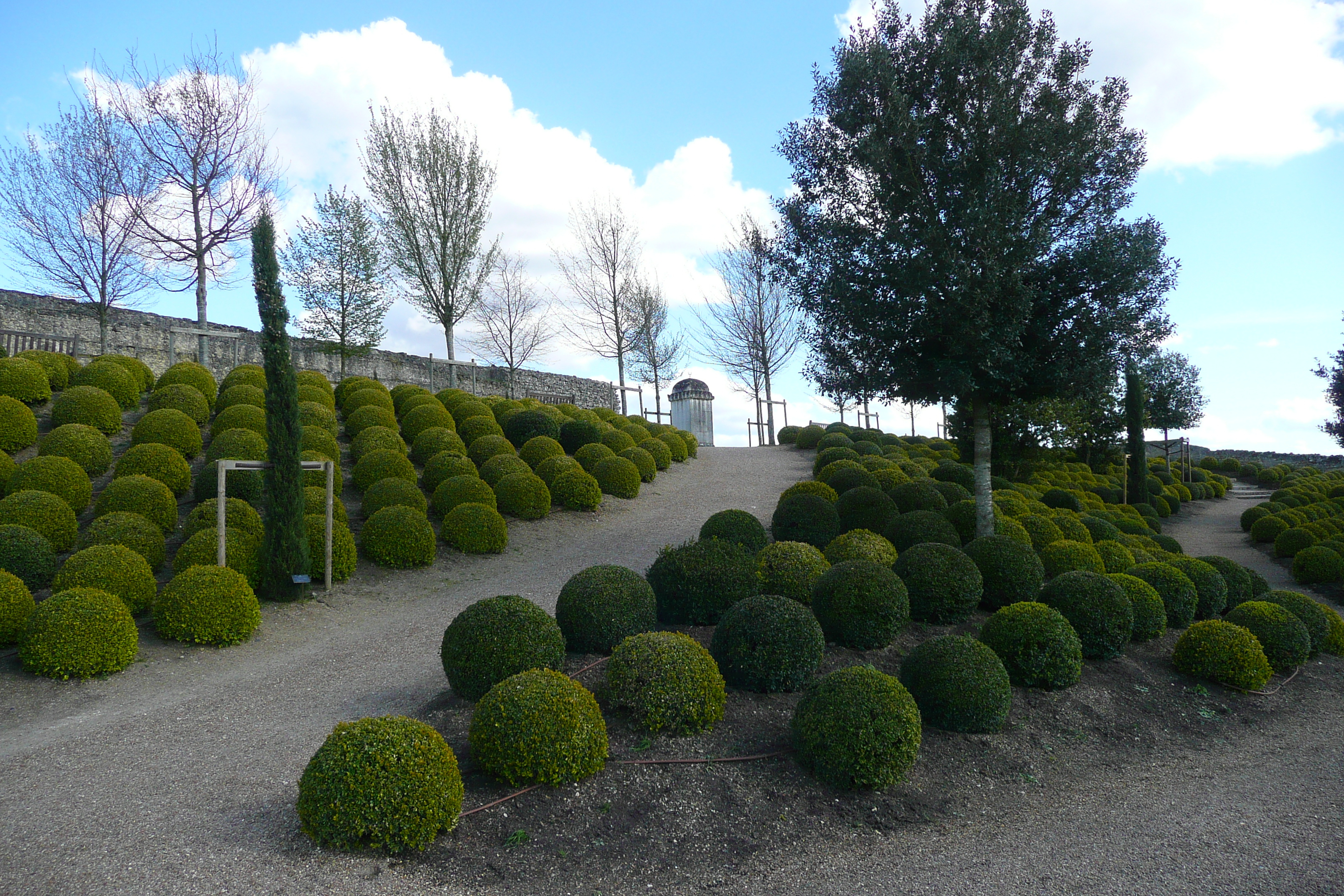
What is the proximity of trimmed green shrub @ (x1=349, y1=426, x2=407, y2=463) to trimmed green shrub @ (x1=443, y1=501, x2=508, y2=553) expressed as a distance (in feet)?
8.36

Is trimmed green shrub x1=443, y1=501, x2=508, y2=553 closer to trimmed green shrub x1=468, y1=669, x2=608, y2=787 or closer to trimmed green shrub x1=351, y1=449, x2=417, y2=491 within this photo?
trimmed green shrub x1=351, y1=449, x2=417, y2=491

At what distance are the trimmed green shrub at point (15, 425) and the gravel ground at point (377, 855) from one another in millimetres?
6248

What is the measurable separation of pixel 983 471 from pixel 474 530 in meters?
7.52

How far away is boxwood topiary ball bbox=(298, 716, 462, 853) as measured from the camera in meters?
4.10

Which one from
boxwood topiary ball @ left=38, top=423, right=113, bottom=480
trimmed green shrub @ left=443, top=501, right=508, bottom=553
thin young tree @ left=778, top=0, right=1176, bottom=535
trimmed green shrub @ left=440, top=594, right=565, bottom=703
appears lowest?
trimmed green shrub @ left=440, top=594, right=565, bottom=703

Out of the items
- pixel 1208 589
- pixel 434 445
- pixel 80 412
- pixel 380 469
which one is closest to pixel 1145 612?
pixel 1208 589

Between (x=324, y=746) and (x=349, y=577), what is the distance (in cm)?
658

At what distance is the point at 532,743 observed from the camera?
4688 mm

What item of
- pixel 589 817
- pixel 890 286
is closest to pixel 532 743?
pixel 589 817

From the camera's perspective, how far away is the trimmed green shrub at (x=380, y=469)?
1295cm

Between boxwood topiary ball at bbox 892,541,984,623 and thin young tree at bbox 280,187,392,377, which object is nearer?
boxwood topiary ball at bbox 892,541,984,623

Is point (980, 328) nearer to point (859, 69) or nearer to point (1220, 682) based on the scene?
point (859, 69)

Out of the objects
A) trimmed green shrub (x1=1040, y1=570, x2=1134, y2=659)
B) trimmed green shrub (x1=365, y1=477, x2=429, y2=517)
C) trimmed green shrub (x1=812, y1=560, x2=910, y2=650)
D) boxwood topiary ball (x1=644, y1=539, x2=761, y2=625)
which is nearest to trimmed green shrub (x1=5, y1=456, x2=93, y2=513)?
trimmed green shrub (x1=365, y1=477, x2=429, y2=517)

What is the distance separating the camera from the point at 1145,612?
8742 mm
